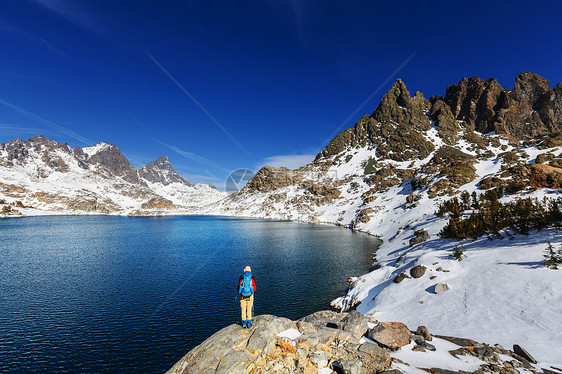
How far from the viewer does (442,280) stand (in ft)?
92.0

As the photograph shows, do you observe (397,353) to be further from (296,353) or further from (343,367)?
(296,353)

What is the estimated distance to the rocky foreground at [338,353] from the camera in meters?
13.3

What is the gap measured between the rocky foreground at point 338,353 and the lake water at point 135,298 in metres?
10.7

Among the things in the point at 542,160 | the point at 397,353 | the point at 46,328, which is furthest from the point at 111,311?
the point at 542,160

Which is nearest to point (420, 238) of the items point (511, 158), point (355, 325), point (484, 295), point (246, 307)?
point (484, 295)

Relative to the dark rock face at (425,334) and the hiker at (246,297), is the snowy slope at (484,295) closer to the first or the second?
the dark rock face at (425,334)

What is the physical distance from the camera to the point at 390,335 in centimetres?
1592

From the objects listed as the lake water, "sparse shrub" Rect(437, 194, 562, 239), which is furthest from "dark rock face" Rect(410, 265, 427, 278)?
"sparse shrub" Rect(437, 194, 562, 239)

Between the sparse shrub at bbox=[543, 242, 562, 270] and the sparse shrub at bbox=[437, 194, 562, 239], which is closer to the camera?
the sparse shrub at bbox=[543, 242, 562, 270]

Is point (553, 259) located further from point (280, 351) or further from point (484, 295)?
point (280, 351)

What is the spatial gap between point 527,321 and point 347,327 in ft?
42.9

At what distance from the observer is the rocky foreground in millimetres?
13258

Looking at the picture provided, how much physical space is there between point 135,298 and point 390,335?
34143mm

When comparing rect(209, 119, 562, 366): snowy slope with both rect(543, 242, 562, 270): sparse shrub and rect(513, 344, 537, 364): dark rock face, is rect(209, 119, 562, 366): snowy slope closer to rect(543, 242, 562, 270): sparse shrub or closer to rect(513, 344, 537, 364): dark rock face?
rect(543, 242, 562, 270): sparse shrub
